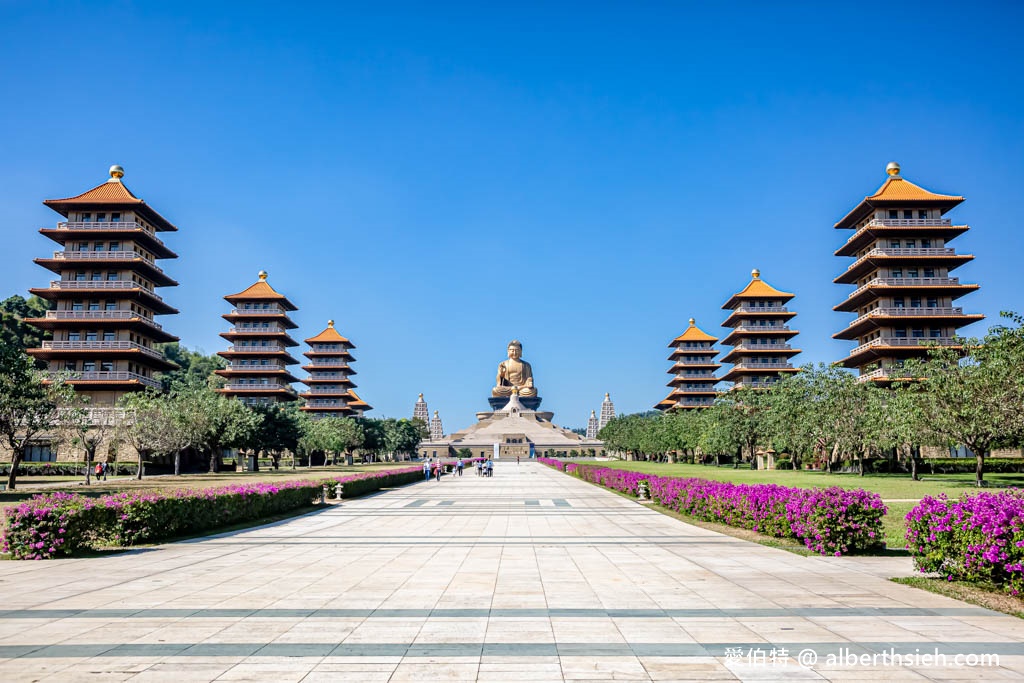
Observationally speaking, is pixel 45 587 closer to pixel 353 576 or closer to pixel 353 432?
pixel 353 576

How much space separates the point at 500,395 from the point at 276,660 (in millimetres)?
115514

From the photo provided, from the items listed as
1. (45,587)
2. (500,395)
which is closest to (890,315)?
(45,587)

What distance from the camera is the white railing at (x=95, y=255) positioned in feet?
183

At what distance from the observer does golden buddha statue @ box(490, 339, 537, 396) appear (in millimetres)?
122250

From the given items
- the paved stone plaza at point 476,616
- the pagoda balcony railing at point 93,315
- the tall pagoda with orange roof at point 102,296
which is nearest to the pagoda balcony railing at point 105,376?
the tall pagoda with orange roof at point 102,296

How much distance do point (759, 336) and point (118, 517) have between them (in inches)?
3020

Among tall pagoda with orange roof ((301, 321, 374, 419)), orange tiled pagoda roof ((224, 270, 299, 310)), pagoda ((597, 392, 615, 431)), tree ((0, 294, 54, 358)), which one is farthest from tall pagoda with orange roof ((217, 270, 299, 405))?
pagoda ((597, 392, 615, 431))

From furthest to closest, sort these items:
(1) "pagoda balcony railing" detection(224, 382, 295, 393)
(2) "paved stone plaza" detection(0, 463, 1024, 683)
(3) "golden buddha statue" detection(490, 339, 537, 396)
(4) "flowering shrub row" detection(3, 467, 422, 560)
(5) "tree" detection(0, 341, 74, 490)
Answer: (3) "golden buddha statue" detection(490, 339, 537, 396) < (1) "pagoda balcony railing" detection(224, 382, 295, 393) < (5) "tree" detection(0, 341, 74, 490) < (4) "flowering shrub row" detection(3, 467, 422, 560) < (2) "paved stone plaza" detection(0, 463, 1024, 683)

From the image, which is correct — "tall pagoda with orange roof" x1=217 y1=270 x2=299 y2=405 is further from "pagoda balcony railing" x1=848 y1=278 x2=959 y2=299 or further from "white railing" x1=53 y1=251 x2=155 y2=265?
"pagoda balcony railing" x1=848 y1=278 x2=959 y2=299

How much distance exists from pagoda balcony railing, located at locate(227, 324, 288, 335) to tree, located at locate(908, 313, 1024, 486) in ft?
210

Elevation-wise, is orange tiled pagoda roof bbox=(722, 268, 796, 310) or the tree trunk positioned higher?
orange tiled pagoda roof bbox=(722, 268, 796, 310)

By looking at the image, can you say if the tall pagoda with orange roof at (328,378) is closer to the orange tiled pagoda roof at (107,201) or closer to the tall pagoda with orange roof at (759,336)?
the orange tiled pagoda roof at (107,201)

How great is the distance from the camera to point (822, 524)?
1421 cm

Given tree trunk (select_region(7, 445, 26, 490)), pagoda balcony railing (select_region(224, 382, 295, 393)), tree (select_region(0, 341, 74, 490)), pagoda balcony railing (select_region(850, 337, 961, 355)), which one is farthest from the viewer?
pagoda balcony railing (select_region(224, 382, 295, 393))
